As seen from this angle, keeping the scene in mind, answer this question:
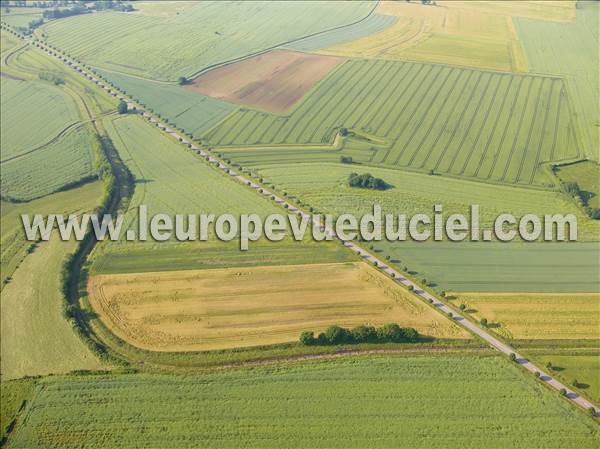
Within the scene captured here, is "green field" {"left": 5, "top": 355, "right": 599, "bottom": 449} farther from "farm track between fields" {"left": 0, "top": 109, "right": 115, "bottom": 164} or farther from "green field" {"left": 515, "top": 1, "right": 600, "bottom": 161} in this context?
"green field" {"left": 515, "top": 1, "right": 600, "bottom": 161}

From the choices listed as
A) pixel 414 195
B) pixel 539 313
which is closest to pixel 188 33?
pixel 414 195

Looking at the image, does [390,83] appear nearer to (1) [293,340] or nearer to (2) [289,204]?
(2) [289,204]

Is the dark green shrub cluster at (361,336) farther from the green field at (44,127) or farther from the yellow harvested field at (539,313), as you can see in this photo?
the green field at (44,127)

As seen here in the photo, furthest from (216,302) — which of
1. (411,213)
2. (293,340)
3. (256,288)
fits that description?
(411,213)

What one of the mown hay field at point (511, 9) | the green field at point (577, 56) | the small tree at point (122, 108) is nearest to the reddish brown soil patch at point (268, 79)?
the small tree at point (122, 108)

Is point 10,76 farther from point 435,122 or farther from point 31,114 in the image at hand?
point 435,122

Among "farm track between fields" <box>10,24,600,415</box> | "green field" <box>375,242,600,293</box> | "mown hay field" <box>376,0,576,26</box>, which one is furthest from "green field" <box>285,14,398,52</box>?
"green field" <box>375,242,600,293</box>
